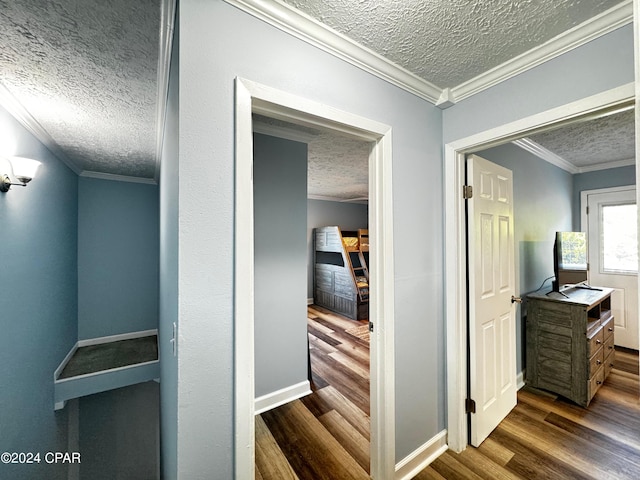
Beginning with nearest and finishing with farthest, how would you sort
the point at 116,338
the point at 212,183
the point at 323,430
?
the point at 212,183 < the point at 323,430 < the point at 116,338

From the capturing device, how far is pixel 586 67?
1164 mm

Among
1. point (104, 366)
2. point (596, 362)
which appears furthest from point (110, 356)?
point (596, 362)

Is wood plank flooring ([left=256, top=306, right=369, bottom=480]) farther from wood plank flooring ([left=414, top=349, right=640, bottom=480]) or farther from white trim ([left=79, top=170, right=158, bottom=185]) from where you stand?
white trim ([left=79, top=170, right=158, bottom=185])

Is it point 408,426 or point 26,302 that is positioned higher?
point 26,302

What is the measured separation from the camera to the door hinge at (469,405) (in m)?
1.66

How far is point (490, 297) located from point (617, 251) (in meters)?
3.03

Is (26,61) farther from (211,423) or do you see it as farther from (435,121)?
(435,121)

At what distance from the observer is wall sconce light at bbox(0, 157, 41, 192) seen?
1658 millimetres

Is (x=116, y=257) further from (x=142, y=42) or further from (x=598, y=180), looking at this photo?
(x=598, y=180)

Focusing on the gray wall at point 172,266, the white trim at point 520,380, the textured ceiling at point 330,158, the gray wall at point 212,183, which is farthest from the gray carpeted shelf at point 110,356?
the white trim at point 520,380

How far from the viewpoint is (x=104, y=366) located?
293cm

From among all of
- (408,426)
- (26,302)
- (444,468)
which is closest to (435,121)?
(408,426)

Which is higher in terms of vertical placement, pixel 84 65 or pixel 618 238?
pixel 84 65

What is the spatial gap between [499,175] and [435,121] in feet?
2.43
